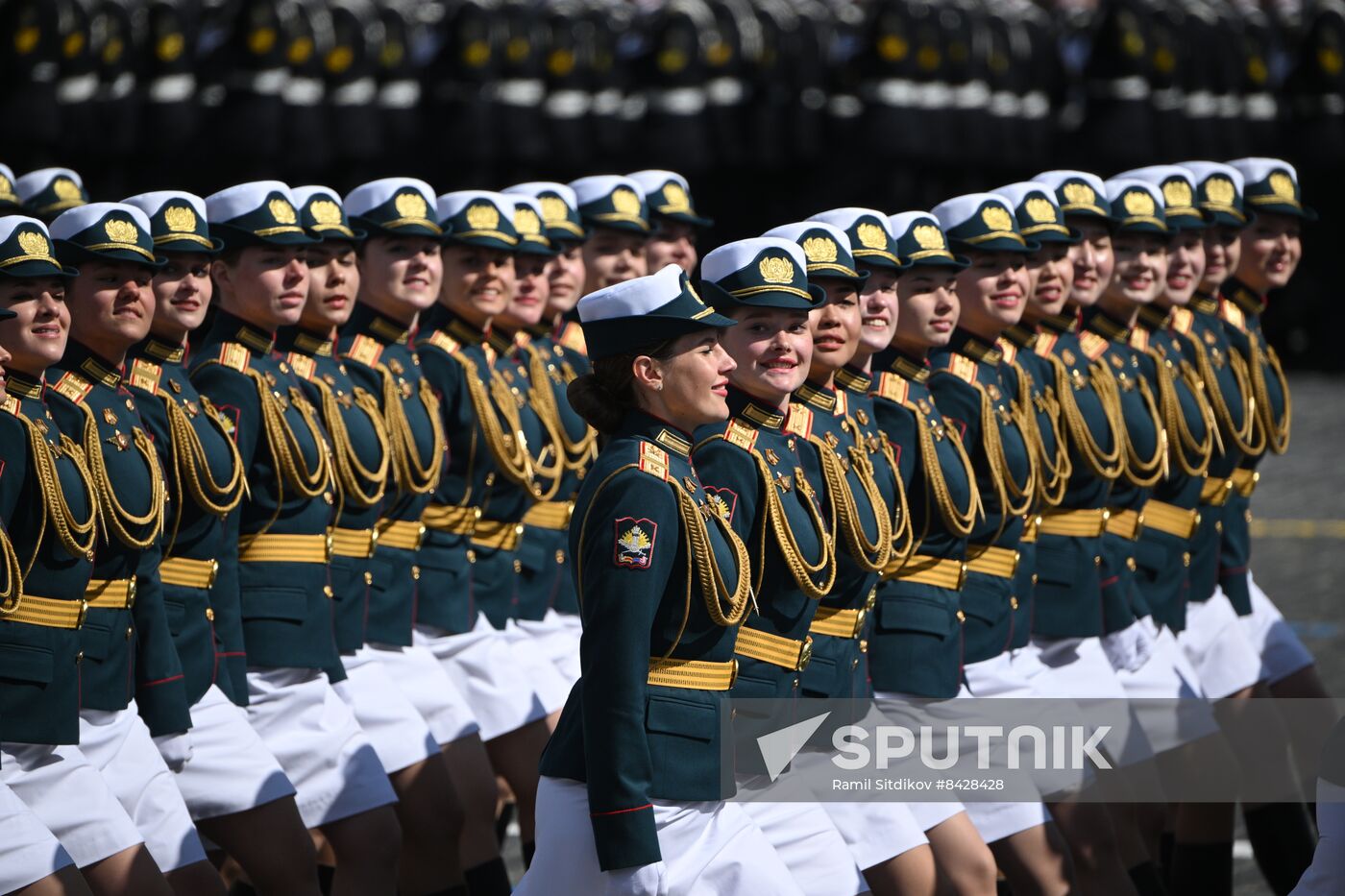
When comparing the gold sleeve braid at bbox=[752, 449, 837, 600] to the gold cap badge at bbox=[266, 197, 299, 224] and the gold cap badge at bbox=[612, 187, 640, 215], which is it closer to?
the gold cap badge at bbox=[266, 197, 299, 224]

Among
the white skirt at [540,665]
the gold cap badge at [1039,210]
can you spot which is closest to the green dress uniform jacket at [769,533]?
the white skirt at [540,665]

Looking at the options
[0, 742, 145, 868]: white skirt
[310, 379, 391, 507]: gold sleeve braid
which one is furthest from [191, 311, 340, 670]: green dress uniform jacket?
[0, 742, 145, 868]: white skirt

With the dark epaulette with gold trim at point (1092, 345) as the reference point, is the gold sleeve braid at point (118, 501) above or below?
above

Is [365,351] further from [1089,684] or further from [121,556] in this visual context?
[1089,684]

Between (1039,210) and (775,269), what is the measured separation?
6.95 ft

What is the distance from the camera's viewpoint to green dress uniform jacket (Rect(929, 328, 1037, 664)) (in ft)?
23.8

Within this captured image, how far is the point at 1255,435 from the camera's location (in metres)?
9.09

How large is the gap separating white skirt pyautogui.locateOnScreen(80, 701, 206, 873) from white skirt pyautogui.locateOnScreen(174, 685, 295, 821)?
0.76 ft

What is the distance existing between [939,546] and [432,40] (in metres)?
12.9

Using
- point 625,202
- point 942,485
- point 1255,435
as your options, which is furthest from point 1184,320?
point 942,485

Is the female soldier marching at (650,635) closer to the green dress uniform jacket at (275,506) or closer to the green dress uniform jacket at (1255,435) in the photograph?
the green dress uniform jacket at (275,506)

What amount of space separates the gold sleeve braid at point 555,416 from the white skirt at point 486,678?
787 millimetres

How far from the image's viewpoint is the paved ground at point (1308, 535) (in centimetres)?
1146

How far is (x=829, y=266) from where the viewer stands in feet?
21.7
